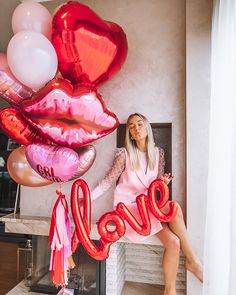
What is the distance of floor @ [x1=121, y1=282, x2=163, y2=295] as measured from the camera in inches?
75.0

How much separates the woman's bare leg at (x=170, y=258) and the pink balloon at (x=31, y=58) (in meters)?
1.21

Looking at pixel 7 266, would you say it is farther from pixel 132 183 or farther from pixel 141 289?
pixel 132 183

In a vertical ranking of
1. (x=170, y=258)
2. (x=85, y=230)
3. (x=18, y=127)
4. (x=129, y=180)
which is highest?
(x=18, y=127)

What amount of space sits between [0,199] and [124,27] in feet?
6.74

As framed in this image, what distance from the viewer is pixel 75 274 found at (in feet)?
6.39

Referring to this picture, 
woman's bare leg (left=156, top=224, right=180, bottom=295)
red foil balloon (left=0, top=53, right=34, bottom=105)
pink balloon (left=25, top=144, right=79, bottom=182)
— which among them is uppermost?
red foil balloon (left=0, top=53, right=34, bottom=105)

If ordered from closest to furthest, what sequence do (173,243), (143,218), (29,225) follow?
1. (143,218)
2. (173,243)
3. (29,225)

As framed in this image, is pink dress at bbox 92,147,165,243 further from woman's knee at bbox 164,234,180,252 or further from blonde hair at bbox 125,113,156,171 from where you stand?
woman's knee at bbox 164,234,180,252

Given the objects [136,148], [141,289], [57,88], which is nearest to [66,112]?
[57,88]

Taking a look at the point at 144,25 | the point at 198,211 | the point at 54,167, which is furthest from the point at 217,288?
the point at 144,25

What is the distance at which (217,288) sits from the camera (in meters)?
1.11

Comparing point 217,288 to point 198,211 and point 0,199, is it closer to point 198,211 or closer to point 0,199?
point 198,211

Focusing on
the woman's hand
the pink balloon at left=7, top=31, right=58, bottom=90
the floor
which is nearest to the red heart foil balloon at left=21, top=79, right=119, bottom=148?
the pink balloon at left=7, top=31, right=58, bottom=90

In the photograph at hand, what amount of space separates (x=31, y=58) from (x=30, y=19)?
0.88 ft
